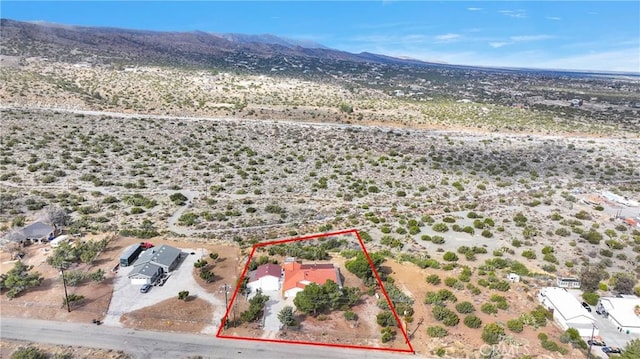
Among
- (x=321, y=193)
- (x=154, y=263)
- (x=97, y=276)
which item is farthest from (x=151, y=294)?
(x=321, y=193)

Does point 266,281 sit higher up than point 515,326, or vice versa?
point 266,281

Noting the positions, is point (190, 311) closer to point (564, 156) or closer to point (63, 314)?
point (63, 314)

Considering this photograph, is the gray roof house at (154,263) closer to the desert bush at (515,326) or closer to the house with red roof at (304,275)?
the house with red roof at (304,275)

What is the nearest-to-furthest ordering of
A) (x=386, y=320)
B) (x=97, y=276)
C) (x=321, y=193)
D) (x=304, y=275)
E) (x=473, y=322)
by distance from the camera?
(x=386, y=320), (x=473, y=322), (x=97, y=276), (x=304, y=275), (x=321, y=193)

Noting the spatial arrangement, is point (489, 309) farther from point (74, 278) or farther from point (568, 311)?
point (74, 278)

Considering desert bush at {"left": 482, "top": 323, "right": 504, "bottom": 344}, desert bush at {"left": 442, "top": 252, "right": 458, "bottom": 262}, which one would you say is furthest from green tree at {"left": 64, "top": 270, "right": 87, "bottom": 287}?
desert bush at {"left": 442, "top": 252, "right": 458, "bottom": 262}

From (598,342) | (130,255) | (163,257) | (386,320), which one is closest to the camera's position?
(598,342)
